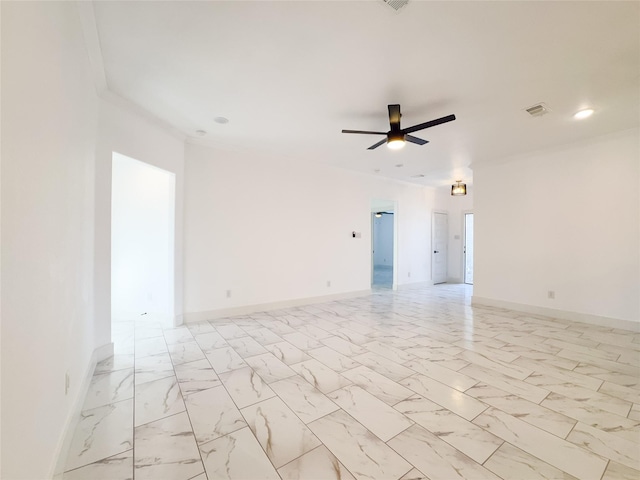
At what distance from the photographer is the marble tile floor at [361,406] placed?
154 centimetres

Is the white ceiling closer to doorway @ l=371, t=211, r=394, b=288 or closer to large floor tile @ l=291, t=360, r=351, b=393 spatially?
large floor tile @ l=291, t=360, r=351, b=393

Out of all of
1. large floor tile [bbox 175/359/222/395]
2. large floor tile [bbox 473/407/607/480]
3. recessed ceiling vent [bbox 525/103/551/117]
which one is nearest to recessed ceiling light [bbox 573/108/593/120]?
recessed ceiling vent [bbox 525/103/551/117]

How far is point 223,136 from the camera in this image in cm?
412

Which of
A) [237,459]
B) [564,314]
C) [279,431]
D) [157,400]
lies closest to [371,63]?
[279,431]

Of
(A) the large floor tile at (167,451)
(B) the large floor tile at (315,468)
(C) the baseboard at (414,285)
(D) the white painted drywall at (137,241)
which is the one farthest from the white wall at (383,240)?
(A) the large floor tile at (167,451)

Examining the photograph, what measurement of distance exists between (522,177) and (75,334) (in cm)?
692

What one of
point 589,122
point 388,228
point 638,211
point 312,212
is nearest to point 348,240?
→ point 312,212

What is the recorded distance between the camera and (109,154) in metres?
2.94

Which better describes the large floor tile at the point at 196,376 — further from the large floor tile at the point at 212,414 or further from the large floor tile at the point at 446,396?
the large floor tile at the point at 446,396

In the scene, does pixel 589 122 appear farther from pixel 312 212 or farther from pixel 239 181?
pixel 239 181

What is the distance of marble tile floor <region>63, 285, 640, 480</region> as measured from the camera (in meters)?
1.54

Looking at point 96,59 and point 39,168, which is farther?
point 96,59

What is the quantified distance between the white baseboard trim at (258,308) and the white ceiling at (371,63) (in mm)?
Result: 2934

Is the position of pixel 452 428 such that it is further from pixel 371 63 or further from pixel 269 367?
pixel 371 63
